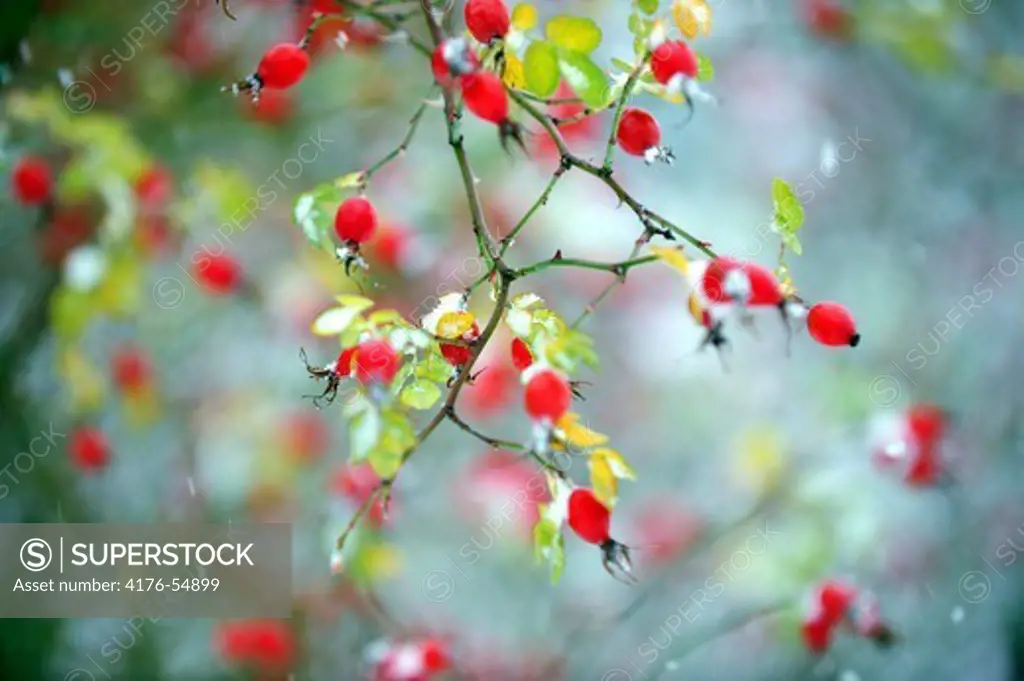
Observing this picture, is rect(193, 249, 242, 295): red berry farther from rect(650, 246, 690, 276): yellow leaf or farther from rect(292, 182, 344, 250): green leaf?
rect(650, 246, 690, 276): yellow leaf

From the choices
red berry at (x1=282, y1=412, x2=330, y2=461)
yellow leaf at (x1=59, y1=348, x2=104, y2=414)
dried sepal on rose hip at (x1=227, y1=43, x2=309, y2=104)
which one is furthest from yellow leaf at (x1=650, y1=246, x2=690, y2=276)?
red berry at (x1=282, y1=412, x2=330, y2=461)

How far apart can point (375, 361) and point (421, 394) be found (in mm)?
41

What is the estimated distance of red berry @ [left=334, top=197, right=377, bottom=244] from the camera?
0.77m

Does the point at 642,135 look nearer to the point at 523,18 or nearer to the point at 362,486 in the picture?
the point at 523,18

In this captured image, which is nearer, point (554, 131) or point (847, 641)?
point (554, 131)

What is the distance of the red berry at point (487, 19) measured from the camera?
66 cm

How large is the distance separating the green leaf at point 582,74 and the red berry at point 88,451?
1.30 meters

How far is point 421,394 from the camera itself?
26.3 inches

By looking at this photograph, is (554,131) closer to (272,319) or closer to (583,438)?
(583,438)

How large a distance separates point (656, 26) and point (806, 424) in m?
2.02

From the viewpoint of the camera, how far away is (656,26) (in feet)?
2.17

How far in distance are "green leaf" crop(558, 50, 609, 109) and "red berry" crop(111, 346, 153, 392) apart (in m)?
1.45

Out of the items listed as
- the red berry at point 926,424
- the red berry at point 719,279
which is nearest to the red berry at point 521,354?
the red berry at point 719,279

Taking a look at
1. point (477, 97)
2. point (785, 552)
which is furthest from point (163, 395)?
point (477, 97)
